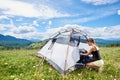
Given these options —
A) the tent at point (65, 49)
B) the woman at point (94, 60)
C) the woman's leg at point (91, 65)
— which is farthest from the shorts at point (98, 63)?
the tent at point (65, 49)

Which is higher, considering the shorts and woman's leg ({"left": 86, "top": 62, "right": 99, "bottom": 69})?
the shorts

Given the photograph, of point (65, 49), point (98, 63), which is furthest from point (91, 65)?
point (65, 49)

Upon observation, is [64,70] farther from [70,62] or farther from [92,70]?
[92,70]

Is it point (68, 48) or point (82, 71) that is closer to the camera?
point (82, 71)

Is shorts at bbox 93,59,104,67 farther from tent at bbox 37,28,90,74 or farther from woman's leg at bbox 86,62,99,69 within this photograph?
tent at bbox 37,28,90,74

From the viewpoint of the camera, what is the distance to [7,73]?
1305 centimetres

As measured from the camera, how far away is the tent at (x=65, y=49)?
1399 centimetres

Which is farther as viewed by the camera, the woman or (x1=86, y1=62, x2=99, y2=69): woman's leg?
(x1=86, y1=62, x2=99, y2=69): woman's leg

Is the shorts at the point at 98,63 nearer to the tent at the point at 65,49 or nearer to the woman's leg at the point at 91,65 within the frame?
the woman's leg at the point at 91,65

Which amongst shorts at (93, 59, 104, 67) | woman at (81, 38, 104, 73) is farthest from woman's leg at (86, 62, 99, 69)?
shorts at (93, 59, 104, 67)

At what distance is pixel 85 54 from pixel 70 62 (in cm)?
131

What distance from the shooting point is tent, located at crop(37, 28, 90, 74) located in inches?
551


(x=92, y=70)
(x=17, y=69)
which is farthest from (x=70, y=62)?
(x=17, y=69)

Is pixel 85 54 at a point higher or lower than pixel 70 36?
lower
